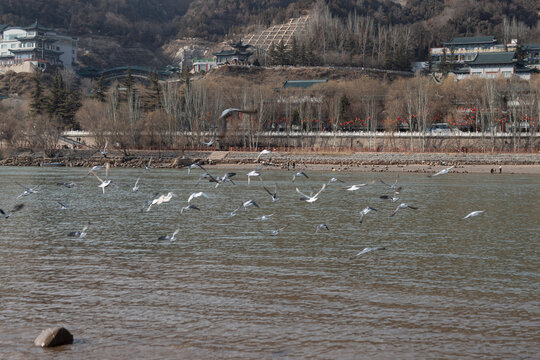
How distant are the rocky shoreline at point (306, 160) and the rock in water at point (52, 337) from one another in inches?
1811

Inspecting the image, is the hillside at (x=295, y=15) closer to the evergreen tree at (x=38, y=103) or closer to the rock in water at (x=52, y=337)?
the evergreen tree at (x=38, y=103)

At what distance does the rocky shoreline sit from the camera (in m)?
57.6

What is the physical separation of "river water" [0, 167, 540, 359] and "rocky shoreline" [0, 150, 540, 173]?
31521 millimetres

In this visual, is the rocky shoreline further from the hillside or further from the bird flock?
the hillside

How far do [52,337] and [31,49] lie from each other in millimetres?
121432

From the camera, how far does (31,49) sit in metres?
122

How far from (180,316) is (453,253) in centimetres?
937

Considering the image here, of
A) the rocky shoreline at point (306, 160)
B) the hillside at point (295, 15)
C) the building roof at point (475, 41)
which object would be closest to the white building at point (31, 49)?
the hillside at point (295, 15)

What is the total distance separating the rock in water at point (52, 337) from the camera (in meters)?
10.7

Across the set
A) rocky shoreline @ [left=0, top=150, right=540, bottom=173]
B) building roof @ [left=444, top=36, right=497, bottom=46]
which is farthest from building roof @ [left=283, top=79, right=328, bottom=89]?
building roof @ [left=444, top=36, right=497, bottom=46]

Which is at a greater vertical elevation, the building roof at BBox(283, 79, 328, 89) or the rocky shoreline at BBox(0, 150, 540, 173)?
the building roof at BBox(283, 79, 328, 89)

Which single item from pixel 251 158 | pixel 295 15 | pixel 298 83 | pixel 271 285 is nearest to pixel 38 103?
pixel 251 158

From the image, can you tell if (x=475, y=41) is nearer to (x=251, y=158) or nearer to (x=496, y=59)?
(x=496, y=59)

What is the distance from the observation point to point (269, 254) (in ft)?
59.5
